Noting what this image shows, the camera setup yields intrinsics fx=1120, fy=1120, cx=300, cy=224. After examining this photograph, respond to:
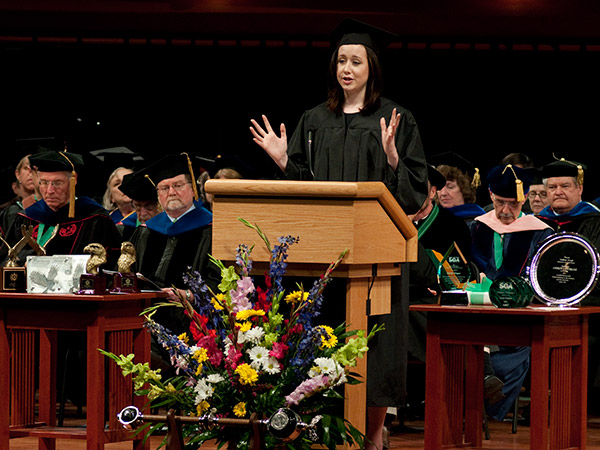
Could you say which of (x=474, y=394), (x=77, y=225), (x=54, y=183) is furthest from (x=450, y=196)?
(x=474, y=394)

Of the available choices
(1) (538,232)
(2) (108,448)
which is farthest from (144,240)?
(1) (538,232)

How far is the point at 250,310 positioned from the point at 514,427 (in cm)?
361

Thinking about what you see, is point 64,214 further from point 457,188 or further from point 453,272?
point 453,272

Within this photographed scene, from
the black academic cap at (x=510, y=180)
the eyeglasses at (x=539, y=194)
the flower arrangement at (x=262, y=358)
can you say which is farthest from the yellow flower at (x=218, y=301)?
the eyeglasses at (x=539, y=194)

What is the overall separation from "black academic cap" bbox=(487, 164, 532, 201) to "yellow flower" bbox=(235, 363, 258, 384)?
3.73 m

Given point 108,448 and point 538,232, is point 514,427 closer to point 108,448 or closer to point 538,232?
point 538,232

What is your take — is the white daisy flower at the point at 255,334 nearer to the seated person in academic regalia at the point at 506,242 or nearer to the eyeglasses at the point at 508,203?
the seated person in academic regalia at the point at 506,242

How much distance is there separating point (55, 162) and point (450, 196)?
2.83m

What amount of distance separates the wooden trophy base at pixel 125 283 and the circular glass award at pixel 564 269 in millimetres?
1865

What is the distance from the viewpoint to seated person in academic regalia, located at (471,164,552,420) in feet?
22.6

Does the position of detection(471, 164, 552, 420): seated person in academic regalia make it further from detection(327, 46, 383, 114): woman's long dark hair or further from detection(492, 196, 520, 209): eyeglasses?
detection(327, 46, 383, 114): woman's long dark hair

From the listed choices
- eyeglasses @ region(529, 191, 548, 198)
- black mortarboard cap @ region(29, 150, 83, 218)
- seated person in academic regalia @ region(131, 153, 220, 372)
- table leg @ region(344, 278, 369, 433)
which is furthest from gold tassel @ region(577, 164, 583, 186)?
table leg @ region(344, 278, 369, 433)

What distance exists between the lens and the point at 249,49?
10.8 metres

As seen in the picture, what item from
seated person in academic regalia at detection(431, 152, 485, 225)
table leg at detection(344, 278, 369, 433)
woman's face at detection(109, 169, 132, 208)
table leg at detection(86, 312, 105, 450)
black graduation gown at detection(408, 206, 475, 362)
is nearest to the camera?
table leg at detection(344, 278, 369, 433)
